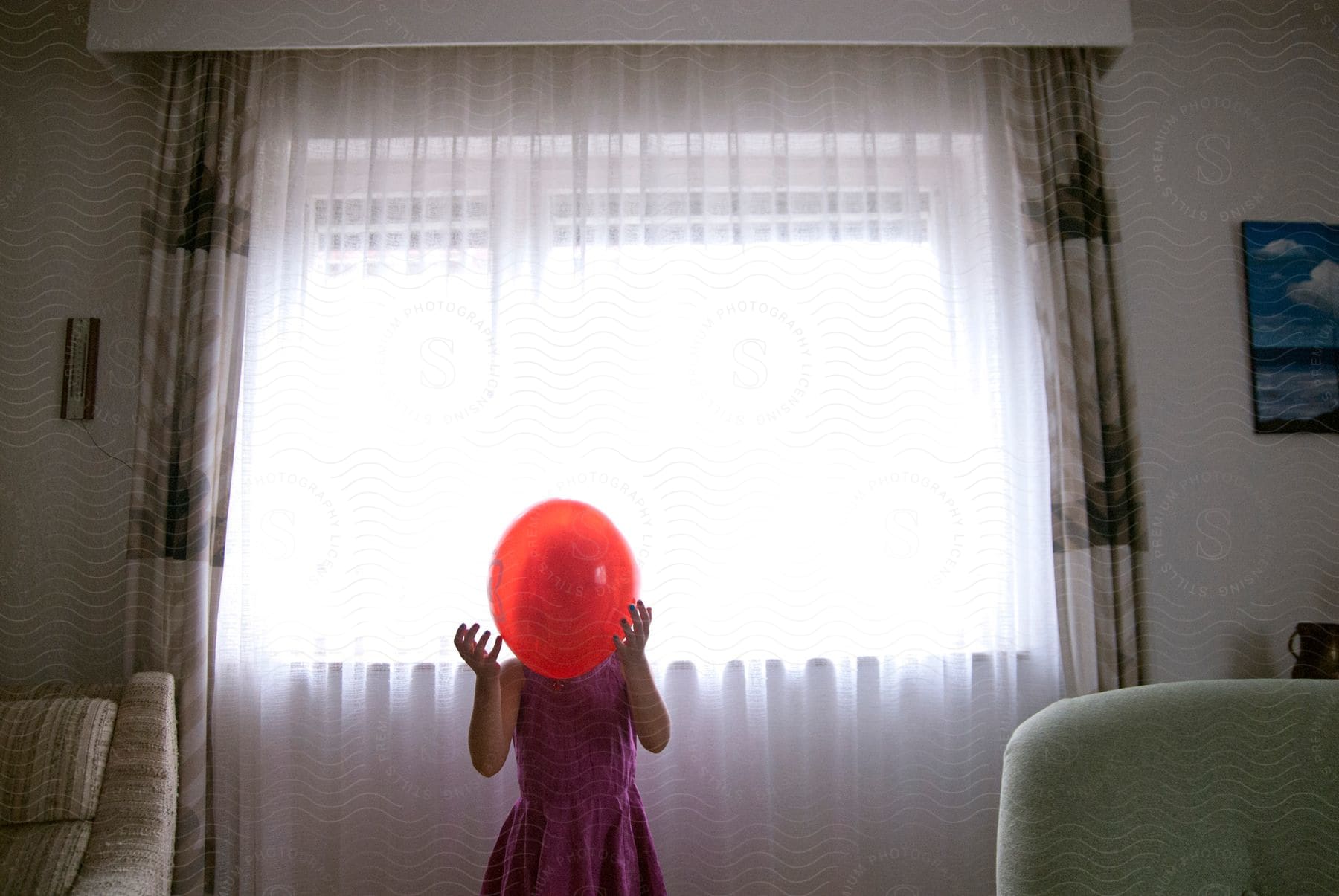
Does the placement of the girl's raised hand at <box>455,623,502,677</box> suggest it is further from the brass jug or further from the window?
the brass jug

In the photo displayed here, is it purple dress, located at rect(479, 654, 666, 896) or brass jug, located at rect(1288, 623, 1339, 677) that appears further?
brass jug, located at rect(1288, 623, 1339, 677)

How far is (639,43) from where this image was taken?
194 centimetres

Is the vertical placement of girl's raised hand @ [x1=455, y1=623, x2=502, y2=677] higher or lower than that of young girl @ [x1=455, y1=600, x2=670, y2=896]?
higher

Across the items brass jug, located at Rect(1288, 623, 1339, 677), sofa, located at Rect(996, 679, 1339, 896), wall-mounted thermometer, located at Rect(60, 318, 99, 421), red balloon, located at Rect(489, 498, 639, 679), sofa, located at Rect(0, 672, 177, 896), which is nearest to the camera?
sofa, located at Rect(996, 679, 1339, 896)

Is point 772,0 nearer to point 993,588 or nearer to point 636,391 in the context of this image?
point 636,391

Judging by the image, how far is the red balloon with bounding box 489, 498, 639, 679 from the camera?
129cm

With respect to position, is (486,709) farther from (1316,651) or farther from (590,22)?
(1316,651)

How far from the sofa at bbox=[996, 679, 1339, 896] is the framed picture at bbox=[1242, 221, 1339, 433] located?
1.09 metres

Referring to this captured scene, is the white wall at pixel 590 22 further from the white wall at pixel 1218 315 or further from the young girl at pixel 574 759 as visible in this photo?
the young girl at pixel 574 759

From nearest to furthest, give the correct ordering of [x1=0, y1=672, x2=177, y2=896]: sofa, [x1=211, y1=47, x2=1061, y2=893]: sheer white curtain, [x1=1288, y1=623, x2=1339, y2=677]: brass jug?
[x1=0, y1=672, x2=177, y2=896]: sofa → [x1=1288, y1=623, x2=1339, y2=677]: brass jug → [x1=211, y1=47, x2=1061, y2=893]: sheer white curtain

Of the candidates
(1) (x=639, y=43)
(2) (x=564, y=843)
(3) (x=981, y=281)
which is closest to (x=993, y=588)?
(3) (x=981, y=281)

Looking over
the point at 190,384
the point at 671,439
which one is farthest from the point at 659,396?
the point at 190,384

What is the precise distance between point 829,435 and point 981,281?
0.55 meters

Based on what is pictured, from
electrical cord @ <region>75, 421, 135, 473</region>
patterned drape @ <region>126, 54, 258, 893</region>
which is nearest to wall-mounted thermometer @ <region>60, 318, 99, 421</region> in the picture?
electrical cord @ <region>75, 421, 135, 473</region>
